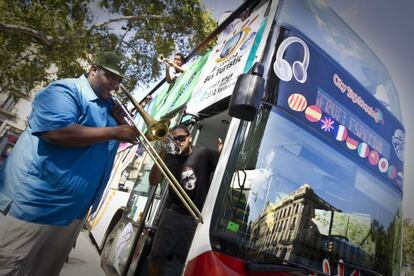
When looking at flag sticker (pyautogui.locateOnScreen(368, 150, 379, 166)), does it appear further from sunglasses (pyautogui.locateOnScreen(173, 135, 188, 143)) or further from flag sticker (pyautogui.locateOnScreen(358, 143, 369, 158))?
sunglasses (pyautogui.locateOnScreen(173, 135, 188, 143))

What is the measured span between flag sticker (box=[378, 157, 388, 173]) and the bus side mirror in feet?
5.69

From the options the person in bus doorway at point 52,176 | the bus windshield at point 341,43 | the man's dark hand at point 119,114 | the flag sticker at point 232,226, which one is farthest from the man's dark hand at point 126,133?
the bus windshield at point 341,43

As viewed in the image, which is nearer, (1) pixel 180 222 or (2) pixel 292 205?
(2) pixel 292 205

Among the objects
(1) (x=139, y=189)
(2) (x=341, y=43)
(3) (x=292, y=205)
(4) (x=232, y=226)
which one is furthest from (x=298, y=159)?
(1) (x=139, y=189)

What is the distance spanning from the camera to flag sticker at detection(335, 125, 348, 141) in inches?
107

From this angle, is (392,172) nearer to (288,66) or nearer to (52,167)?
(288,66)

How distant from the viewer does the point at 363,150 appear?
2.91m

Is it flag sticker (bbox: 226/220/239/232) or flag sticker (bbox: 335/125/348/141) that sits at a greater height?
flag sticker (bbox: 335/125/348/141)

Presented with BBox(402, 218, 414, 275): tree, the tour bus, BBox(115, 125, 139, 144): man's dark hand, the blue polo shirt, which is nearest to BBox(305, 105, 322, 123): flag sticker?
the tour bus

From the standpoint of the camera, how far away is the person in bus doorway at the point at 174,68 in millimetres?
6715

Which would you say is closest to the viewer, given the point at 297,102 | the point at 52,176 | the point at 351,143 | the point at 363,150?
the point at 52,176

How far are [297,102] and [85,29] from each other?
9460mm

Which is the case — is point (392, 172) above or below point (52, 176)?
above

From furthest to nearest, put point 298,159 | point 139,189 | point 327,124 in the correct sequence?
point 139,189 < point 327,124 < point 298,159
